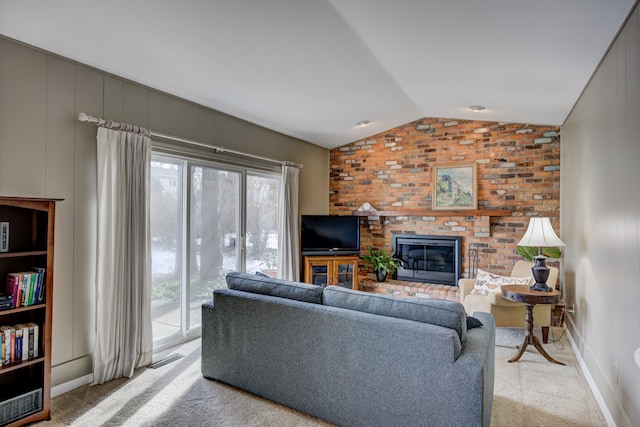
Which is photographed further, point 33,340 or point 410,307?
point 33,340

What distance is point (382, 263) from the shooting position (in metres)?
5.82

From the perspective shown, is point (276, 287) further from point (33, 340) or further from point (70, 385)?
point (70, 385)

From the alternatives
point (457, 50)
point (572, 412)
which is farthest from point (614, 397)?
→ point (457, 50)

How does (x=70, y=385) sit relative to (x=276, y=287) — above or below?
below

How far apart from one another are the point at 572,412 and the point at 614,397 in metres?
0.31

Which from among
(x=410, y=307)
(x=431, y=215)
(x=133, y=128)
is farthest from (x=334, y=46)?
(x=431, y=215)

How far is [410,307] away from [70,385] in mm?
2610

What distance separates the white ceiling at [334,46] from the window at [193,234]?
79 centimetres

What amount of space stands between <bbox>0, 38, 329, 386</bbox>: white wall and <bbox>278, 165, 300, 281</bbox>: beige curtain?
7.22ft

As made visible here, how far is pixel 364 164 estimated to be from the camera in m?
6.27

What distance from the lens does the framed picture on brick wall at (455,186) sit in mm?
5379

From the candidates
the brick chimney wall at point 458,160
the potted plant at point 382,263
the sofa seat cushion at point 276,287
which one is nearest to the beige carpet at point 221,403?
the sofa seat cushion at point 276,287

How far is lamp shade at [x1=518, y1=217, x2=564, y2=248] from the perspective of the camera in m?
3.45

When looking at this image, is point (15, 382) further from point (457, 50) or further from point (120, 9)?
point (457, 50)
